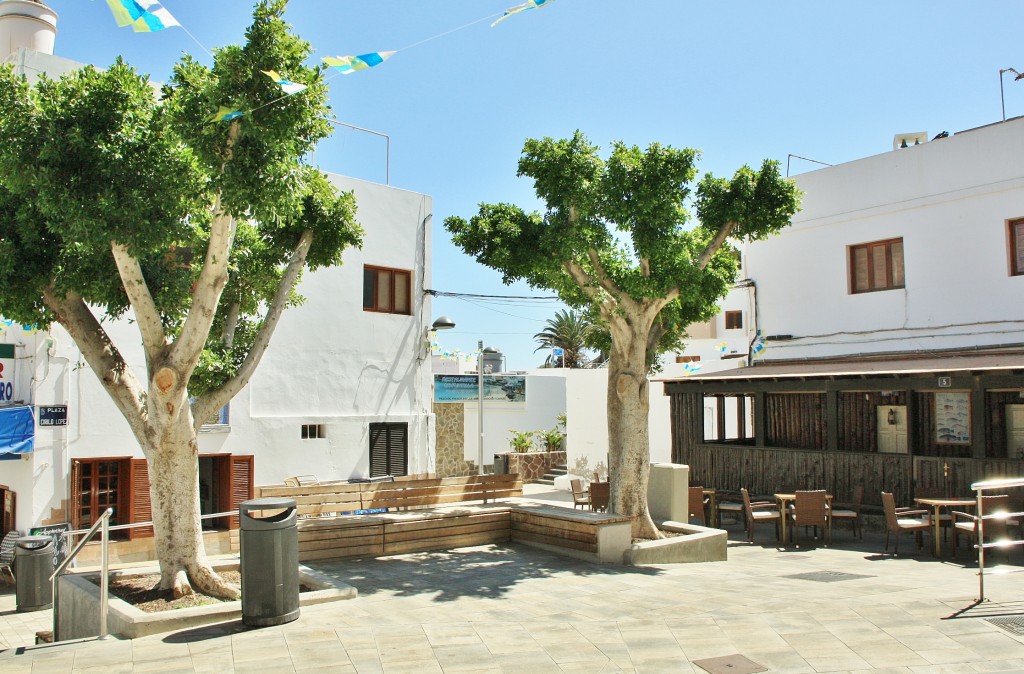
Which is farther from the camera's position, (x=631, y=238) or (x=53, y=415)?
(x=53, y=415)

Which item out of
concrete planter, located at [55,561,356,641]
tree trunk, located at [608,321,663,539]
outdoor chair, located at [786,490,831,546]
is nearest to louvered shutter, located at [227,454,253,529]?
concrete planter, located at [55,561,356,641]

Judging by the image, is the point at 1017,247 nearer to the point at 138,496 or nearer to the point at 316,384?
the point at 316,384

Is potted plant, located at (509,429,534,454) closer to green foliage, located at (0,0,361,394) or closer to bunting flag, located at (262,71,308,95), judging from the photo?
green foliage, located at (0,0,361,394)

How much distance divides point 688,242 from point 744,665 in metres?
7.40

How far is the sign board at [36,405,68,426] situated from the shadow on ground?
18.0ft

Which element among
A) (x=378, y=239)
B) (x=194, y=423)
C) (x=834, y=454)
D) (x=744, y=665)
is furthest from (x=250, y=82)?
(x=834, y=454)

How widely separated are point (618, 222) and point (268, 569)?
22.9 feet

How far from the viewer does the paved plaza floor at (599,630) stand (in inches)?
256

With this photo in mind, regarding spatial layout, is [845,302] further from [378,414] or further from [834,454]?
[378,414]

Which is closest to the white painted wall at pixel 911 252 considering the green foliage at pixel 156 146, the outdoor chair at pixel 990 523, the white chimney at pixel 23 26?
the outdoor chair at pixel 990 523

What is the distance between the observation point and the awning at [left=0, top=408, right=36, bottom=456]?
13.1 meters

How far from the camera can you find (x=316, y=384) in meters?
17.2

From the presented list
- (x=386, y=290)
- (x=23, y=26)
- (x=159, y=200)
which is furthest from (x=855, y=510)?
(x=23, y=26)

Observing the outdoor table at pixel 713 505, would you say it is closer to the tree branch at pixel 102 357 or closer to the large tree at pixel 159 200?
the large tree at pixel 159 200
